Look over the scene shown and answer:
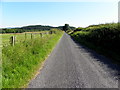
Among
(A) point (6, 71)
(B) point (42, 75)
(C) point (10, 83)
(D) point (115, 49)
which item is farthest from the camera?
(D) point (115, 49)

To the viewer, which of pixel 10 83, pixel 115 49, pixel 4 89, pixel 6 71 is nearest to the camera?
pixel 4 89

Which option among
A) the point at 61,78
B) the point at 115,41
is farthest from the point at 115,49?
the point at 61,78

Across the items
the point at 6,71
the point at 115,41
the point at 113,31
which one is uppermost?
the point at 113,31

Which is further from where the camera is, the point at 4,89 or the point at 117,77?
the point at 117,77

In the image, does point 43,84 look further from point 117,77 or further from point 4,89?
point 117,77

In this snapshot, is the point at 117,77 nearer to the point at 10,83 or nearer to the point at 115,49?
the point at 10,83

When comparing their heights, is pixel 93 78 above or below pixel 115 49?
below

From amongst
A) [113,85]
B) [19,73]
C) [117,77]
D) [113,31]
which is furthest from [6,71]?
[113,31]

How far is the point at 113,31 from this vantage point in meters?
12.1

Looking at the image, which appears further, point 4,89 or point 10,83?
point 10,83

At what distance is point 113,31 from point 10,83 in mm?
10262

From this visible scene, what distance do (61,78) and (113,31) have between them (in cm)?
850

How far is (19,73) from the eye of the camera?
18.5ft

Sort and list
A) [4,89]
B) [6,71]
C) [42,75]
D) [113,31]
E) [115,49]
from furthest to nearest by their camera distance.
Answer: [113,31]
[115,49]
[42,75]
[6,71]
[4,89]
